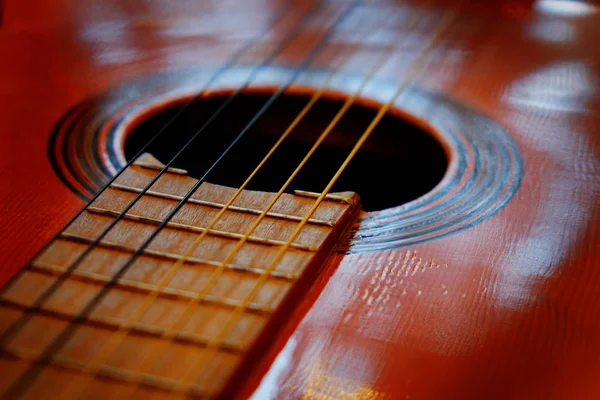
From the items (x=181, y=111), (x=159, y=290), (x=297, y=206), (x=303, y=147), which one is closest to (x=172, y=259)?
(x=159, y=290)

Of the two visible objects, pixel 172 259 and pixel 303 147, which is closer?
pixel 172 259

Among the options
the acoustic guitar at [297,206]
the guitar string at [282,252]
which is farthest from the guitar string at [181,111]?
the guitar string at [282,252]

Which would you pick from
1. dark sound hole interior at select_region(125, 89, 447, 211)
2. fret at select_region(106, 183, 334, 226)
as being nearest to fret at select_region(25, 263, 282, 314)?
fret at select_region(106, 183, 334, 226)

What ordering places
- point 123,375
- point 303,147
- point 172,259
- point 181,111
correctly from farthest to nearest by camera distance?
point 303,147, point 181,111, point 172,259, point 123,375

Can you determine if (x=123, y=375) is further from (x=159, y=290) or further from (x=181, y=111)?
(x=181, y=111)

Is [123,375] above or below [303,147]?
above

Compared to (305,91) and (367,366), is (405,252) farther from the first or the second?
(305,91)

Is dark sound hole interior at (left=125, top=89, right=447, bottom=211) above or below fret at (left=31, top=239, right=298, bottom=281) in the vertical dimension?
below

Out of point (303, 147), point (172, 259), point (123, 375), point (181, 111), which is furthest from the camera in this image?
point (303, 147)

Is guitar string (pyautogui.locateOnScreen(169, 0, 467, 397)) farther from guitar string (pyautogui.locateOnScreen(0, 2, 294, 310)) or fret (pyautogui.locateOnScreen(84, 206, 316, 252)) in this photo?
guitar string (pyautogui.locateOnScreen(0, 2, 294, 310))
